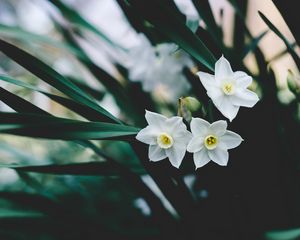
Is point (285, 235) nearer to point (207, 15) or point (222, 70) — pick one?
point (222, 70)

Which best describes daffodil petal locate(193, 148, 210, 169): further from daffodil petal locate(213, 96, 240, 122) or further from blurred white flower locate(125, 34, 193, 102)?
blurred white flower locate(125, 34, 193, 102)

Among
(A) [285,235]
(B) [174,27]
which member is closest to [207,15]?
(B) [174,27]

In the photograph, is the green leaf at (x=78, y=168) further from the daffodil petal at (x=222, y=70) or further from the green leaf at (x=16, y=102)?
the daffodil petal at (x=222, y=70)

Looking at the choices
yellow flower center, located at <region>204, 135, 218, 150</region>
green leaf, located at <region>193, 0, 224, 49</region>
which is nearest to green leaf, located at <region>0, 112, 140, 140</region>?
yellow flower center, located at <region>204, 135, 218, 150</region>

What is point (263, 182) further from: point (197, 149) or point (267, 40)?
point (267, 40)

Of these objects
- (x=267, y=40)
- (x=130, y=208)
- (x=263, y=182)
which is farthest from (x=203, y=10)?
(x=267, y=40)
